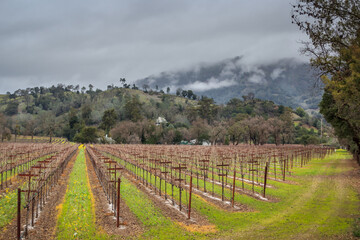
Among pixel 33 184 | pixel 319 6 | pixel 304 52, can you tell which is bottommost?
pixel 33 184

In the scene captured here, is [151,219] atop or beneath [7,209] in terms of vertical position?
beneath

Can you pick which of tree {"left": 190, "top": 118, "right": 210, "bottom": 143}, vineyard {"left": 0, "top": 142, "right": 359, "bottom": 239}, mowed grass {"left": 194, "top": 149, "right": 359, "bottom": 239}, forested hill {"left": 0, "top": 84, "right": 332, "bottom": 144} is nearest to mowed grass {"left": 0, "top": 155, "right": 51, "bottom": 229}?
vineyard {"left": 0, "top": 142, "right": 359, "bottom": 239}

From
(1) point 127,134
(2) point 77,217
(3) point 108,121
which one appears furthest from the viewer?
(3) point 108,121

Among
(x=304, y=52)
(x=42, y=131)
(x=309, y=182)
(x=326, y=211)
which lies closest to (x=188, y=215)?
(x=326, y=211)

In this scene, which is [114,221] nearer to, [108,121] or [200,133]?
[200,133]

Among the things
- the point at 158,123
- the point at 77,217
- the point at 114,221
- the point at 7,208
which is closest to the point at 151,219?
the point at 114,221

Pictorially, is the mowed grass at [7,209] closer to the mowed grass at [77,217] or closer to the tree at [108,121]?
the mowed grass at [77,217]

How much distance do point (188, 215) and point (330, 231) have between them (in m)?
5.30

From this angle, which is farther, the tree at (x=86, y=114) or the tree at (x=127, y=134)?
the tree at (x=86, y=114)

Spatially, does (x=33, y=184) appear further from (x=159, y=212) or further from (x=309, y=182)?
(x=309, y=182)

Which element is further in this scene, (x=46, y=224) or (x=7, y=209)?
(x=7, y=209)

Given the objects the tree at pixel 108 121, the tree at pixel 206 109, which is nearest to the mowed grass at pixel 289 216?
the tree at pixel 108 121

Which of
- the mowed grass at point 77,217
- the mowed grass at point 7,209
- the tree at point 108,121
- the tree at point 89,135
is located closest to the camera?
the mowed grass at point 77,217

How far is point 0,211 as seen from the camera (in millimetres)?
11602
